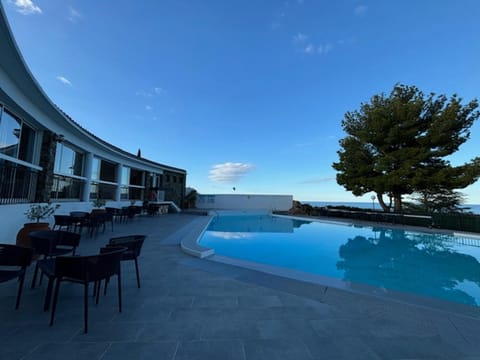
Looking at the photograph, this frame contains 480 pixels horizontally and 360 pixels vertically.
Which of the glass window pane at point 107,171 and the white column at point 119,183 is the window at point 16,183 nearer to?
the glass window pane at point 107,171

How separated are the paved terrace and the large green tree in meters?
12.9

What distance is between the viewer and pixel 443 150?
12172 millimetres

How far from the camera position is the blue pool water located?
4.68m

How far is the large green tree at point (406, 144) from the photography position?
11.9 m

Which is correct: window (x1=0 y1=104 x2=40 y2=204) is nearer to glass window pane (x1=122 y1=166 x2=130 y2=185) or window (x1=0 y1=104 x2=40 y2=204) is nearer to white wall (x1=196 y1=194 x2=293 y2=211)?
glass window pane (x1=122 y1=166 x2=130 y2=185)

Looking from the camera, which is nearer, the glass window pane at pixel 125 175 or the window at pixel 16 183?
the window at pixel 16 183

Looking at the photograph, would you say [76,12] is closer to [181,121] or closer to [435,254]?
[181,121]

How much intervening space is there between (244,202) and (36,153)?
18.7 metres

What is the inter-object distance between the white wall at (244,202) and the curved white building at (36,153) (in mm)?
→ 11749

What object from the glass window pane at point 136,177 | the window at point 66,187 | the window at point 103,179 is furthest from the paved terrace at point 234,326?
the glass window pane at point 136,177

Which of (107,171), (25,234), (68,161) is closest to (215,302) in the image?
(25,234)

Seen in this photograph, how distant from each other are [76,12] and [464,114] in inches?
746

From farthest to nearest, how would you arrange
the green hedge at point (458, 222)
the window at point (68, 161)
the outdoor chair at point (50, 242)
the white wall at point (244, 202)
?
1. the white wall at point (244, 202)
2. the green hedge at point (458, 222)
3. the window at point (68, 161)
4. the outdoor chair at point (50, 242)

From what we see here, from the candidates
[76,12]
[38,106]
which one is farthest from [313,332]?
[76,12]
